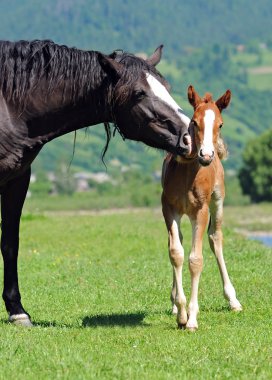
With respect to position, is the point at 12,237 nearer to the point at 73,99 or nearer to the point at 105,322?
the point at 105,322

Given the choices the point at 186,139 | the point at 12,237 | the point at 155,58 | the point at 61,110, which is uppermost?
the point at 155,58

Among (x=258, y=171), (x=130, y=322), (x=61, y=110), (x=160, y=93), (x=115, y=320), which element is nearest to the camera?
(x=160, y=93)

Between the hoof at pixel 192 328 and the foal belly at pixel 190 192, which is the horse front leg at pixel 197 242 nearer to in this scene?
the foal belly at pixel 190 192

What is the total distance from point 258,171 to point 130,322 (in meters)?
75.4

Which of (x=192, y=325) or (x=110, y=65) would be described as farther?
(x=192, y=325)

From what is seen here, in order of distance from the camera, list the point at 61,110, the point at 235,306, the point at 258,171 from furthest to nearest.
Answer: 1. the point at 258,171
2. the point at 235,306
3. the point at 61,110

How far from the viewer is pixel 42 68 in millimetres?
9320

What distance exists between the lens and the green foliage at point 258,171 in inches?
3233

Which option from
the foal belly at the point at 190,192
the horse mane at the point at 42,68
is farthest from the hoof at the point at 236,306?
the horse mane at the point at 42,68

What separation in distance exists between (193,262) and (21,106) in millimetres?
2352

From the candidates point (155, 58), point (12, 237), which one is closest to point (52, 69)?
point (155, 58)

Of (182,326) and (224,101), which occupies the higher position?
(224,101)

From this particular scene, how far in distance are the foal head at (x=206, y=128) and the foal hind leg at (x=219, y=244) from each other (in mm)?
1863

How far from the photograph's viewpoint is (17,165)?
924 cm
